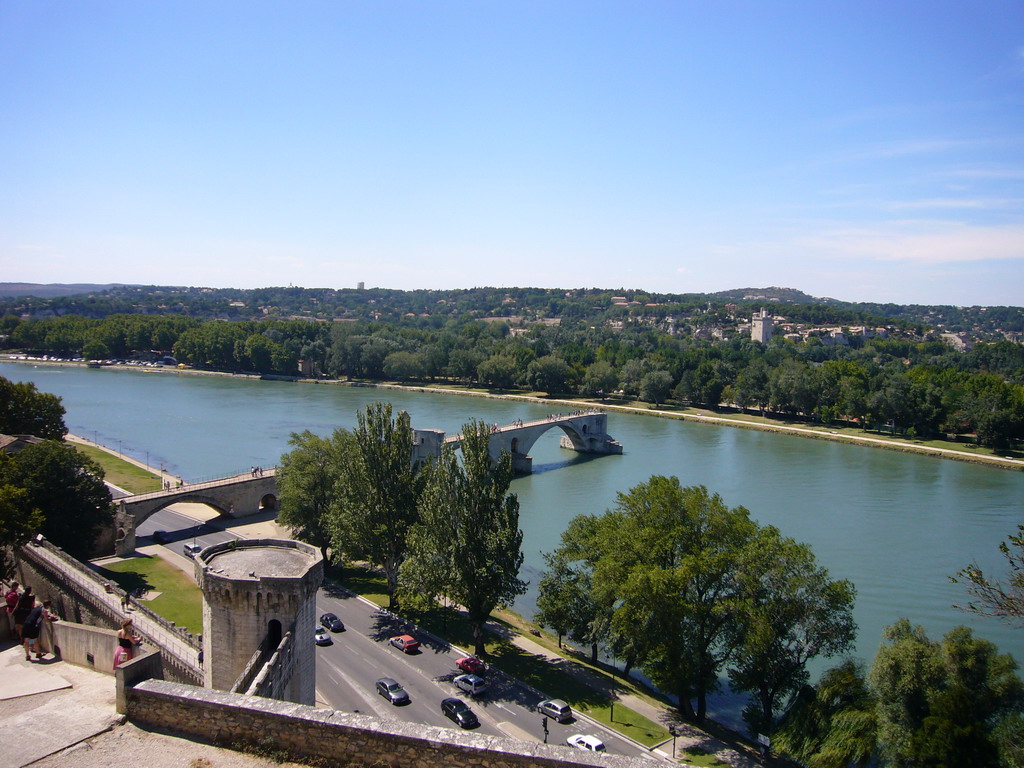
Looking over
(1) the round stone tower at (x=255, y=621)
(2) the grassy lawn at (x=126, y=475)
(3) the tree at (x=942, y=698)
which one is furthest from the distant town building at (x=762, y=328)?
(1) the round stone tower at (x=255, y=621)

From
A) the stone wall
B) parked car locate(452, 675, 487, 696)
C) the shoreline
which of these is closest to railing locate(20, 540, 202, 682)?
parked car locate(452, 675, 487, 696)

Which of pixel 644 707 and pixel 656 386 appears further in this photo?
pixel 656 386

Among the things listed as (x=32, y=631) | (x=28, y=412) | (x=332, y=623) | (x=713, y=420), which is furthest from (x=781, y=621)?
(x=713, y=420)

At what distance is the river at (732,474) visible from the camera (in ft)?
100

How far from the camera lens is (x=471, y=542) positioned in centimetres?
2150

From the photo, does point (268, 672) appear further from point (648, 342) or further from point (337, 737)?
point (648, 342)

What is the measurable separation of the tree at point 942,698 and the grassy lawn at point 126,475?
33.5 metres

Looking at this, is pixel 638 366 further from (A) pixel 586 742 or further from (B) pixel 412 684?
(A) pixel 586 742

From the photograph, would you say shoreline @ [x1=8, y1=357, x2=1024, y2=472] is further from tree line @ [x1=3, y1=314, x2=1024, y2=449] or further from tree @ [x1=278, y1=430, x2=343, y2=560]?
tree @ [x1=278, y1=430, x2=343, y2=560]

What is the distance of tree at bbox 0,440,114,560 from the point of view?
25.1 meters

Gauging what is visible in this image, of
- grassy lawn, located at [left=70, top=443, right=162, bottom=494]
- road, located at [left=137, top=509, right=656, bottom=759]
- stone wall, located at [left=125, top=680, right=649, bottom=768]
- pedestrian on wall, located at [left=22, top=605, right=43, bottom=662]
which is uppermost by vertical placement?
stone wall, located at [left=125, top=680, right=649, bottom=768]

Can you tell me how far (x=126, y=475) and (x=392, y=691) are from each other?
29.8 meters

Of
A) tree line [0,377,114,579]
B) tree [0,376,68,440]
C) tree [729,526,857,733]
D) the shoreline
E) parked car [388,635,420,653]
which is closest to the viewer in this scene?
tree [729,526,857,733]

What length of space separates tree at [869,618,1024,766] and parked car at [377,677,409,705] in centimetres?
1076
